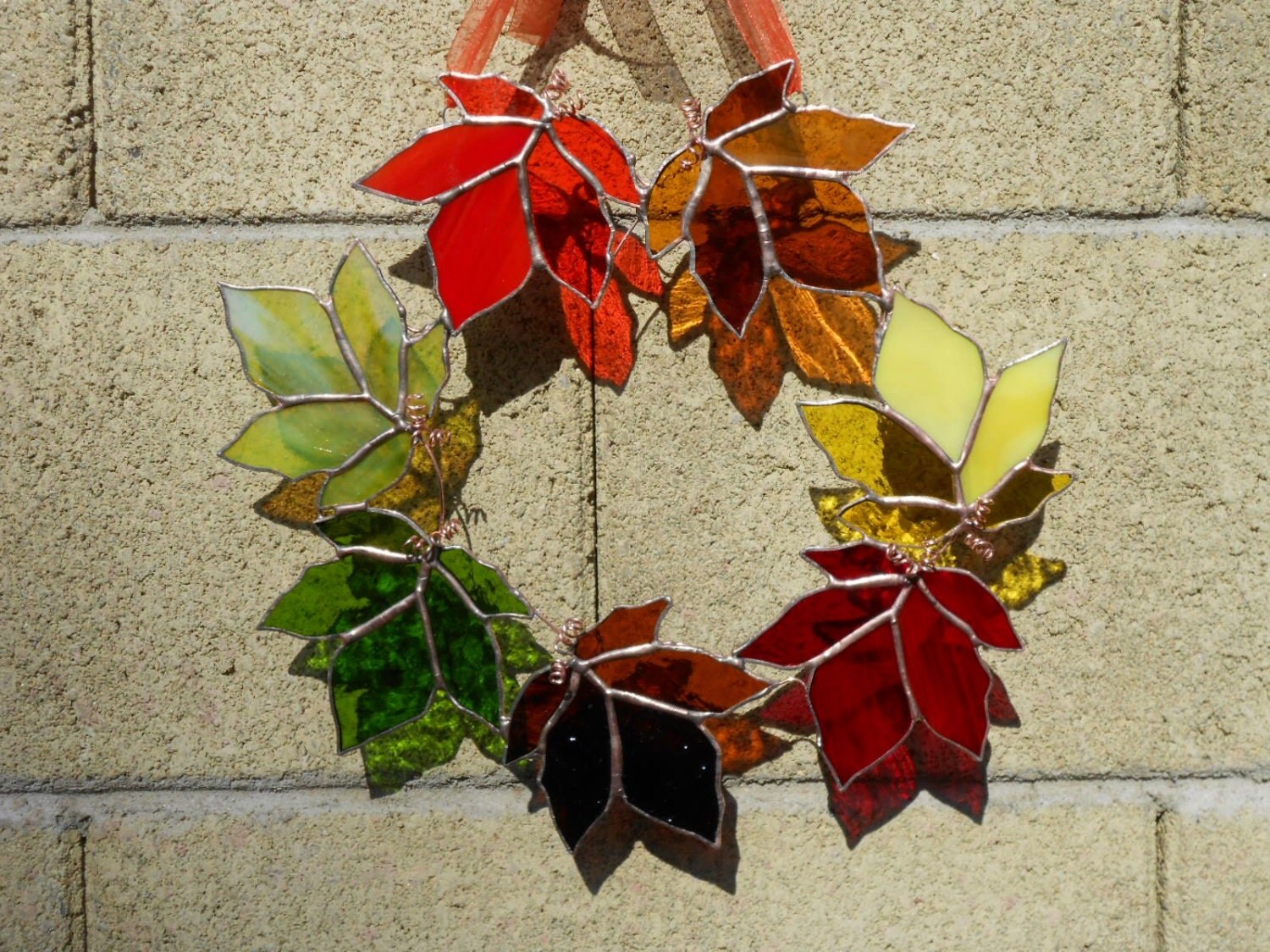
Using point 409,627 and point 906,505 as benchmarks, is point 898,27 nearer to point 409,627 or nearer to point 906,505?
point 906,505

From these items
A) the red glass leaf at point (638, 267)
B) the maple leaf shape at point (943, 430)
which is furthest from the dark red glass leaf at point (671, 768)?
the red glass leaf at point (638, 267)

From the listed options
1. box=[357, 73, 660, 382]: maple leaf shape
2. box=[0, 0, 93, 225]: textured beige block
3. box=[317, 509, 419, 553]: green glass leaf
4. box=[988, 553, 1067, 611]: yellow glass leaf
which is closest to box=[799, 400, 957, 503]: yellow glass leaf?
box=[988, 553, 1067, 611]: yellow glass leaf

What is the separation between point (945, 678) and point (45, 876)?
2.47ft

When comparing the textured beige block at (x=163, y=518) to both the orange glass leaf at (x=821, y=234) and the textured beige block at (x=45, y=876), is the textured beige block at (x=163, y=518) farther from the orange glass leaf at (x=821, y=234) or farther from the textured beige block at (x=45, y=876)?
the orange glass leaf at (x=821, y=234)

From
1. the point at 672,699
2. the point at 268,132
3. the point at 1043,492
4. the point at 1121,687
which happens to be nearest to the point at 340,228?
the point at 268,132

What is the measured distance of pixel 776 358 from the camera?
0.75 m

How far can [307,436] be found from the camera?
2.30 feet

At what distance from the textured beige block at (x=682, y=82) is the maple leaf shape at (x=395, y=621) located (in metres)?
0.28

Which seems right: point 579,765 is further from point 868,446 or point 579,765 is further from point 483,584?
point 868,446

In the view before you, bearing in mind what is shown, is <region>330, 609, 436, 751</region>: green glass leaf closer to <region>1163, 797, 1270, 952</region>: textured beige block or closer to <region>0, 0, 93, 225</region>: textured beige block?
<region>0, 0, 93, 225</region>: textured beige block

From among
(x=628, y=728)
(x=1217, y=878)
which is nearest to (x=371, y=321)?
(x=628, y=728)

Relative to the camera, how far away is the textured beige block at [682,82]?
0.75 m

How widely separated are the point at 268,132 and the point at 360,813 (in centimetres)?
56

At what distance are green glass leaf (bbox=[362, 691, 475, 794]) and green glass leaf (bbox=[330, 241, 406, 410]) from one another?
0.84ft
